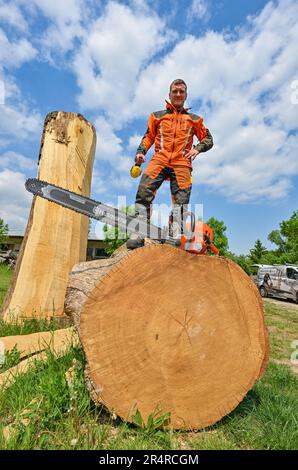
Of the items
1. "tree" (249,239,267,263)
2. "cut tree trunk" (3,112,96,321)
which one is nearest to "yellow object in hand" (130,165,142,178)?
"cut tree trunk" (3,112,96,321)

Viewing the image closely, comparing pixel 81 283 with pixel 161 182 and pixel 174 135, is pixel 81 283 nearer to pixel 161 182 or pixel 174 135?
pixel 161 182

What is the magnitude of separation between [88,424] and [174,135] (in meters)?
3.02

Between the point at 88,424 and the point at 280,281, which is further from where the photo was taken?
the point at 280,281

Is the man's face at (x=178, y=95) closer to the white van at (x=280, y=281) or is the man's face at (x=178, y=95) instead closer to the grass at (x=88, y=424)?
the grass at (x=88, y=424)

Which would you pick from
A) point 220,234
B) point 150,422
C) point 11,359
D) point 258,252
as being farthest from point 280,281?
point 258,252

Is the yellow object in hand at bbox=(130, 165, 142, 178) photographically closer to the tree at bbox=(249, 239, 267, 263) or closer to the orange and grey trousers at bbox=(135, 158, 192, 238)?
the orange and grey trousers at bbox=(135, 158, 192, 238)

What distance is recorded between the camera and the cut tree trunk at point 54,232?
3.95m

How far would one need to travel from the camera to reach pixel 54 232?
4180mm

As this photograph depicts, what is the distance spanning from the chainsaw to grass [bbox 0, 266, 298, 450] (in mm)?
1218

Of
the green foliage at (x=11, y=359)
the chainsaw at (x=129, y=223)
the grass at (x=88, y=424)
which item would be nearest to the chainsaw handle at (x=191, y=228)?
the chainsaw at (x=129, y=223)

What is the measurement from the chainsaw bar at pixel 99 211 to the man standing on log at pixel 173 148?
44cm

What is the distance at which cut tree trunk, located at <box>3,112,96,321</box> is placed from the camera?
156 inches

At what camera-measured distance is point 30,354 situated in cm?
280

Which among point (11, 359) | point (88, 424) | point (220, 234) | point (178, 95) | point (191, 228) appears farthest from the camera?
point (220, 234)
